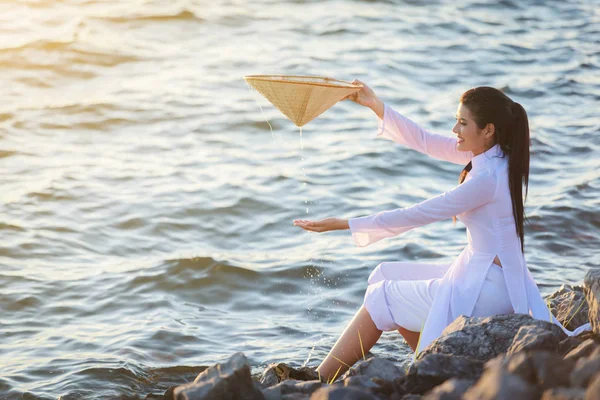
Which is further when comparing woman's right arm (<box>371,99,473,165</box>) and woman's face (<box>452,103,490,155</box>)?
woman's right arm (<box>371,99,473,165</box>)

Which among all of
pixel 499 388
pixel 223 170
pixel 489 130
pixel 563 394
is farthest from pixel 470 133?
pixel 223 170

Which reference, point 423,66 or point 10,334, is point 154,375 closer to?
point 10,334

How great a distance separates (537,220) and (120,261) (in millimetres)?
4808

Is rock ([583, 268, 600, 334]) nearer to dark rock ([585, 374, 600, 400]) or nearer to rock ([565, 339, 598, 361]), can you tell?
rock ([565, 339, 598, 361])

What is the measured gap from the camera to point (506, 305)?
18.1 ft

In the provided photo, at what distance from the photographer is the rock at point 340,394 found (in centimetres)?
406

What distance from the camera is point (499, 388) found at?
3.28m

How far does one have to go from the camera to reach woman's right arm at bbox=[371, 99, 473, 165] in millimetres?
6402

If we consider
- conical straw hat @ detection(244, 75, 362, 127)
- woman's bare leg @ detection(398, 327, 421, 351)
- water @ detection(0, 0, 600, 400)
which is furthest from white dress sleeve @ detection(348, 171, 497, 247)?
water @ detection(0, 0, 600, 400)

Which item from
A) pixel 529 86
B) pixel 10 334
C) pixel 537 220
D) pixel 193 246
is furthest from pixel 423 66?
pixel 10 334

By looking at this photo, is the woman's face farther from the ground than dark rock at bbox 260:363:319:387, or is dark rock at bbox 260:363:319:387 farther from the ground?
the woman's face

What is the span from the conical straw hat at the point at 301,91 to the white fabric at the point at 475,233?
0.96 meters

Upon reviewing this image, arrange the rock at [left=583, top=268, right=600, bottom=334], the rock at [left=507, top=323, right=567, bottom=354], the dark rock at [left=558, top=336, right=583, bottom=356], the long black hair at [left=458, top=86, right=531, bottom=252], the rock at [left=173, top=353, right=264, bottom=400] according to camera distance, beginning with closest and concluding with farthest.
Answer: the rock at [left=173, top=353, right=264, bottom=400] → the rock at [left=507, top=323, right=567, bottom=354] → the dark rock at [left=558, top=336, right=583, bottom=356] → the long black hair at [left=458, top=86, right=531, bottom=252] → the rock at [left=583, top=268, right=600, bottom=334]

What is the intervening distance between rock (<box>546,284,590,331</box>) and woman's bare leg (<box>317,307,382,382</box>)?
6.07ft
